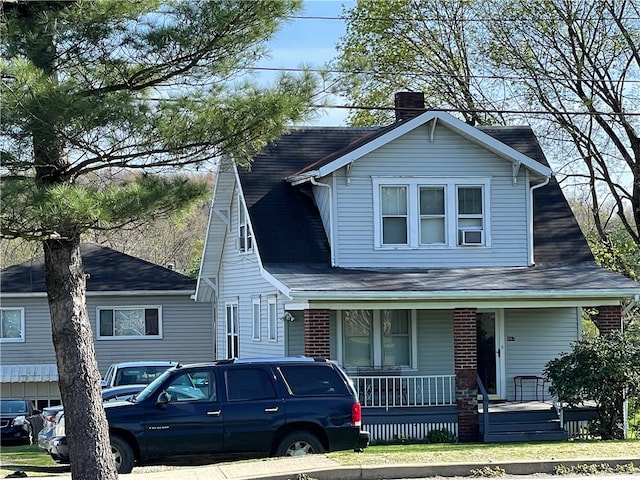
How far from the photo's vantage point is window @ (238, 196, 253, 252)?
26.2 m

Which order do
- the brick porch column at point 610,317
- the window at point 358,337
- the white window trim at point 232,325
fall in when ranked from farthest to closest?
the white window trim at point 232,325
the window at point 358,337
the brick porch column at point 610,317

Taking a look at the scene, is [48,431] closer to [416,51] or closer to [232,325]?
[232,325]

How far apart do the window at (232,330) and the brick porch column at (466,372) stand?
8.63m

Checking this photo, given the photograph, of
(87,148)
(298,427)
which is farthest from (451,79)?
(87,148)

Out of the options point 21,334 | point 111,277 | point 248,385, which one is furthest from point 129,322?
point 248,385

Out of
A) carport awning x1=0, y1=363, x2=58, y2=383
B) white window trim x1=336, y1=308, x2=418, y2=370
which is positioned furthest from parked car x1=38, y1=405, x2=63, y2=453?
carport awning x1=0, y1=363, x2=58, y2=383

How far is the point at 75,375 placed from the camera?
12.3 m

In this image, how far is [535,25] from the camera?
32906 millimetres

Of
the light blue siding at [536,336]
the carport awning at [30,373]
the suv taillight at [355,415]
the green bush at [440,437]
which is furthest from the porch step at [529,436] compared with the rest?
the carport awning at [30,373]

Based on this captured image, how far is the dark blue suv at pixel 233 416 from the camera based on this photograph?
15773 millimetres

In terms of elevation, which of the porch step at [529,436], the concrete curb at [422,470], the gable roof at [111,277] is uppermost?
the gable roof at [111,277]

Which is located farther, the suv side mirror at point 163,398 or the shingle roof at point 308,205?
the shingle roof at point 308,205

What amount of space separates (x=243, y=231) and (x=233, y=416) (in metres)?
11.4

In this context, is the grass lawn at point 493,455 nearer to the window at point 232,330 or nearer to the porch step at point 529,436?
the porch step at point 529,436
